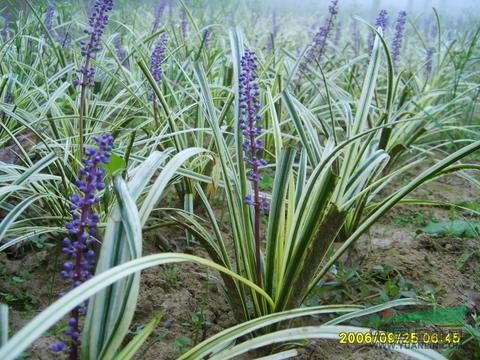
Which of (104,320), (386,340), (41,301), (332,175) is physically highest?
(332,175)

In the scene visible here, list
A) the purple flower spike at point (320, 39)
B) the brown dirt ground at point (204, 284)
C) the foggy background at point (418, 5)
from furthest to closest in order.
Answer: the foggy background at point (418, 5), the purple flower spike at point (320, 39), the brown dirt ground at point (204, 284)

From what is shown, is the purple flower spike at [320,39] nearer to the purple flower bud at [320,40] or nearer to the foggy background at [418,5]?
the purple flower bud at [320,40]

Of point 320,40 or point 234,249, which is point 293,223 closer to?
point 234,249

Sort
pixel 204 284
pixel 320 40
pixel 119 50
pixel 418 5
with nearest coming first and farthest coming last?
1. pixel 204 284
2. pixel 320 40
3. pixel 119 50
4. pixel 418 5

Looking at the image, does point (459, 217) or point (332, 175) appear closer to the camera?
point (332, 175)

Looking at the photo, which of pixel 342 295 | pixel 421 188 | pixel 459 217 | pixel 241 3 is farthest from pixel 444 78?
pixel 241 3

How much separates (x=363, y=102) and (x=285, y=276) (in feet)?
3.05

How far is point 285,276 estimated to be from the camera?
146 cm

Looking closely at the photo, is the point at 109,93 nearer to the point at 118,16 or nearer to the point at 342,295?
the point at 342,295

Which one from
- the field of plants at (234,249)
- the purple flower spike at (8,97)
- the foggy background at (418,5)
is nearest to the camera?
the field of plants at (234,249)
